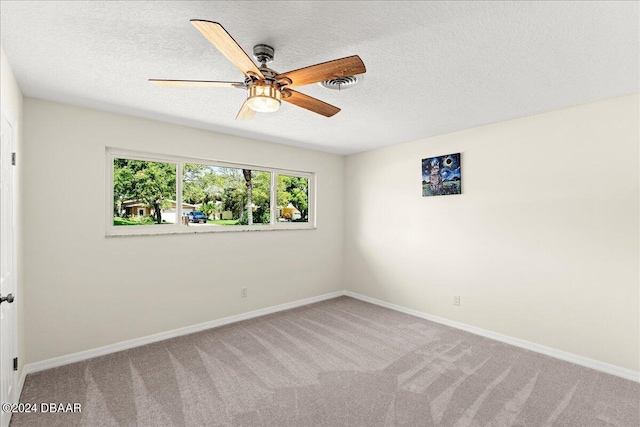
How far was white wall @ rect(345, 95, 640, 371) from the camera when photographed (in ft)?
8.55

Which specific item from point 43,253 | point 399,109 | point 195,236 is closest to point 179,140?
point 195,236

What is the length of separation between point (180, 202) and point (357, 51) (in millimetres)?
2616

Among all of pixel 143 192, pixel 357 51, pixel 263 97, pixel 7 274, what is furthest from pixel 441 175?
pixel 7 274

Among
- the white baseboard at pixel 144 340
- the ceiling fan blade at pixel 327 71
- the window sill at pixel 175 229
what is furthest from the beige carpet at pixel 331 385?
the ceiling fan blade at pixel 327 71

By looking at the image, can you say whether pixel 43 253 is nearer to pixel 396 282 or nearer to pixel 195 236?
pixel 195 236

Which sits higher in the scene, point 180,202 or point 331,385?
point 180,202

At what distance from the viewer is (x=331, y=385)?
7.95ft

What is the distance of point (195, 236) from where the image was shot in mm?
3570

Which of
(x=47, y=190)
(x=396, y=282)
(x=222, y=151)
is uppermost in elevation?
(x=222, y=151)

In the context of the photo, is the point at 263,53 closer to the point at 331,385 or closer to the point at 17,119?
the point at 17,119

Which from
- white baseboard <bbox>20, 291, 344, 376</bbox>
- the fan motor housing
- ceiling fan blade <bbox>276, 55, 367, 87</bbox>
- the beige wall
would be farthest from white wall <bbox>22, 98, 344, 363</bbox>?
ceiling fan blade <bbox>276, 55, 367, 87</bbox>

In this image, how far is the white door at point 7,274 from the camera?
183 centimetres

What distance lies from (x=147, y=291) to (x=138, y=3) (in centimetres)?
270

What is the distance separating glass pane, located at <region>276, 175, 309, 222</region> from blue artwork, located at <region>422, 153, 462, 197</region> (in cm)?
177
